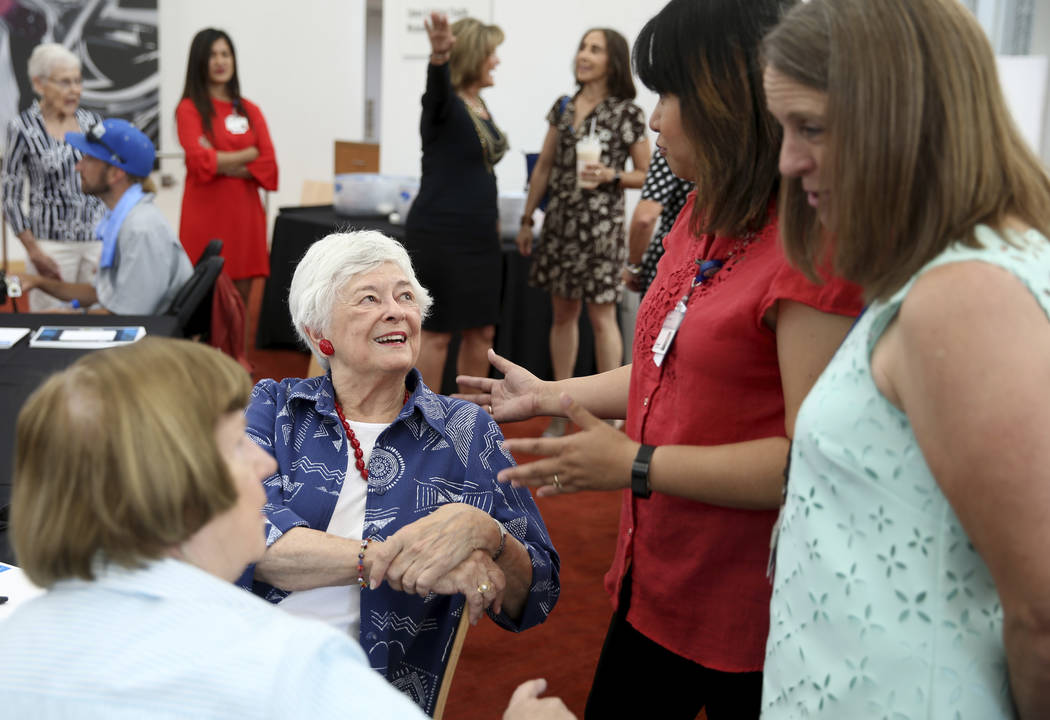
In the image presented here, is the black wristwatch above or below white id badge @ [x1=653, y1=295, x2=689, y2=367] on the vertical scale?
Result: below

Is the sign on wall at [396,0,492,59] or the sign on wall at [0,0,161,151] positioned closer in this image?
the sign on wall at [396,0,492,59]

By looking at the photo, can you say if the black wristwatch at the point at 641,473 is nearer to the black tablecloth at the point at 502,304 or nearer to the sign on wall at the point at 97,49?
the black tablecloth at the point at 502,304

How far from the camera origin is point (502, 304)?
194 inches

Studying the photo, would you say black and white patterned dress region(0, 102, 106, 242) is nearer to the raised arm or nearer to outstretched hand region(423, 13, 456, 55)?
outstretched hand region(423, 13, 456, 55)

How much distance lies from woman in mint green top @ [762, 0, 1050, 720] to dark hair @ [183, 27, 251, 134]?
4.60m

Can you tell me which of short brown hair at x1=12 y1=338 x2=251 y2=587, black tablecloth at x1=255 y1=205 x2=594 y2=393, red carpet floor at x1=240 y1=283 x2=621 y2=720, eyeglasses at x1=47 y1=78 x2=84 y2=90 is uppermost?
eyeglasses at x1=47 y1=78 x2=84 y2=90

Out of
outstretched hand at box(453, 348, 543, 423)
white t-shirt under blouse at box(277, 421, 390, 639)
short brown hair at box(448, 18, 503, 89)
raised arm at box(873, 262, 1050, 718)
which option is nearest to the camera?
raised arm at box(873, 262, 1050, 718)

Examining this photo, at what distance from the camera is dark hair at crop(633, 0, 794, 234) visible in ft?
4.02

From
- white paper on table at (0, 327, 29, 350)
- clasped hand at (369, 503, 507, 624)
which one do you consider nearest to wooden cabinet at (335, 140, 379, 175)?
white paper on table at (0, 327, 29, 350)

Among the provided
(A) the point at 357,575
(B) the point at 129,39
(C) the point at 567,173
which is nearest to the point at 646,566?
(A) the point at 357,575

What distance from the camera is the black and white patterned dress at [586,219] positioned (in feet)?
13.8

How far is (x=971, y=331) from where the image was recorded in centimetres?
78

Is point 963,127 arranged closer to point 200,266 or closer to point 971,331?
point 971,331

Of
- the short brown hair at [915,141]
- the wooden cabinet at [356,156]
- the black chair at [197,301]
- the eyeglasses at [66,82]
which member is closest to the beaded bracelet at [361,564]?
the short brown hair at [915,141]
